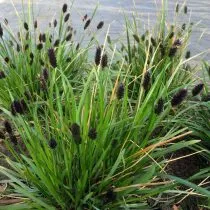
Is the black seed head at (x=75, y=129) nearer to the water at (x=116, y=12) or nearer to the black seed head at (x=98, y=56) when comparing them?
the black seed head at (x=98, y=56)

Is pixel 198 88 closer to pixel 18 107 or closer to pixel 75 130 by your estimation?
pixel 75 130

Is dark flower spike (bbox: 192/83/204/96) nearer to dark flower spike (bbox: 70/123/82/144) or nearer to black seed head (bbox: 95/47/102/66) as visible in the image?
black seed head (bbox: 95/47/102/66)

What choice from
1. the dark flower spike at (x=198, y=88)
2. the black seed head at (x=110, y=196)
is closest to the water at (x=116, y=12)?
the dark flower spike at (x=198, y=88)

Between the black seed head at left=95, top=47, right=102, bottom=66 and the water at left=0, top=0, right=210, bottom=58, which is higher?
the black seed head at left=95, top=47, right=102, bottom=66

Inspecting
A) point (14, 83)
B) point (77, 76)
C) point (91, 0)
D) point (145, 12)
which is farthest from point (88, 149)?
point (91, 0)

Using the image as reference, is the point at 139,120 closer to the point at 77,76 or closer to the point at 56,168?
the point at 56,168

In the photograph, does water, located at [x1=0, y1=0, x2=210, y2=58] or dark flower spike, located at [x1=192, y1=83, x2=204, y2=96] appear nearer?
dark flower spike, located at [x1=192, y1=83, x2=204, y2=96]

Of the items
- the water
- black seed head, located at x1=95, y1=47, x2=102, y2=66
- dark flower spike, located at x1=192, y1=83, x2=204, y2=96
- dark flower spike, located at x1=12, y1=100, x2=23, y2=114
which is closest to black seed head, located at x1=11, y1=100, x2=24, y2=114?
dark flower spike, located at x1=12, y1=100, x2=23, y2=114

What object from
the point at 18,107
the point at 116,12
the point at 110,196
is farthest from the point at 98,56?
the point at 116,12

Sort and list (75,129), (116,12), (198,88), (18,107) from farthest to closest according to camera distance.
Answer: (116,12) → (198,88) → (18,107) → (75,129)

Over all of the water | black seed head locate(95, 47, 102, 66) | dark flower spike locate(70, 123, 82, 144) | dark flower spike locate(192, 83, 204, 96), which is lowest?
the water
